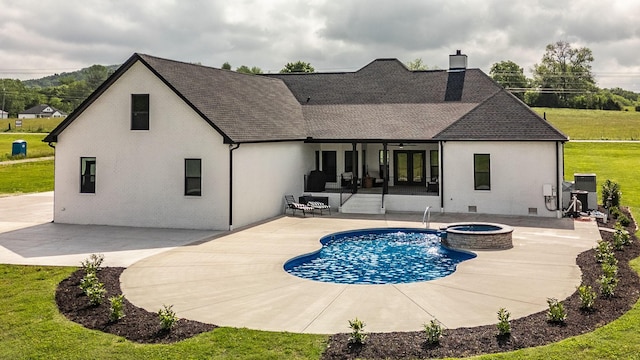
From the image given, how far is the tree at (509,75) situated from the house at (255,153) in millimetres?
80157

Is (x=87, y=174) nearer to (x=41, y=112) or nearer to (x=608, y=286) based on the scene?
(x=608, y=286)

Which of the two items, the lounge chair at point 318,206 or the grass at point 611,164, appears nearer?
the lounge chair at point 318,206

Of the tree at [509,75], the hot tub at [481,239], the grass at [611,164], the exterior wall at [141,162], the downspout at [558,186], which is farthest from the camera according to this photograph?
the tree at [509,75]

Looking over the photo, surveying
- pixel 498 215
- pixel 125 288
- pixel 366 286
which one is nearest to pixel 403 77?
pixel 498 215

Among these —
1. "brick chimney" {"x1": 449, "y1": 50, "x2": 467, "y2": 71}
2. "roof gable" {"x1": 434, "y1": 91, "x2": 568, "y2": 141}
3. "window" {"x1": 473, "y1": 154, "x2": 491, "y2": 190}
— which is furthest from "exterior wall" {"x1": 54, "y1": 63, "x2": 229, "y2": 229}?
"brick chimney" {"x1": 449, "y1": 50, "x2": 467, "y2": 71}

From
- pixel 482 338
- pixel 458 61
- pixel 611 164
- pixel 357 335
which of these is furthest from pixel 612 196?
pixel 357 335

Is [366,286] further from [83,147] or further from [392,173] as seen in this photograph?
[392,173]

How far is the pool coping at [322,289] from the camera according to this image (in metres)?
9.63

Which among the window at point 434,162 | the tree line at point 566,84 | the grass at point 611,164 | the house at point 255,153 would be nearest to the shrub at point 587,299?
the house at point 255,153

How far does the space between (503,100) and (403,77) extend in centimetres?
769

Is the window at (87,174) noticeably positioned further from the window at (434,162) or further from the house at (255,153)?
the window at (434,162)

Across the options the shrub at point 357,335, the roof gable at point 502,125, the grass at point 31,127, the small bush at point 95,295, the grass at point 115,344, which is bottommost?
the grass at point 115,344

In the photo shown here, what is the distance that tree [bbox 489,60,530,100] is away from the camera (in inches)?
4011

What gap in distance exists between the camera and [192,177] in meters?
20.1
